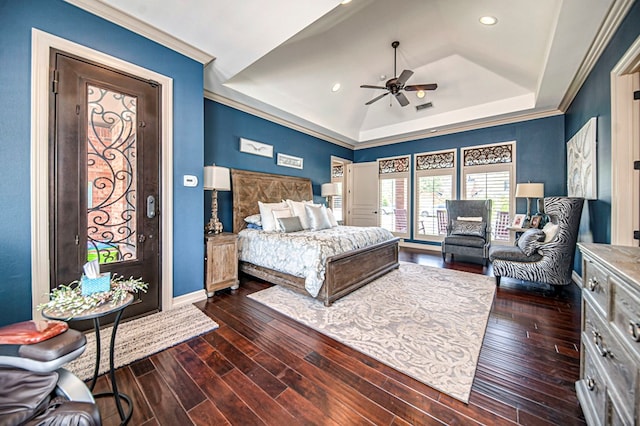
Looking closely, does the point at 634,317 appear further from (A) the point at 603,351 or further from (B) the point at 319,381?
(B) the point at 319,381

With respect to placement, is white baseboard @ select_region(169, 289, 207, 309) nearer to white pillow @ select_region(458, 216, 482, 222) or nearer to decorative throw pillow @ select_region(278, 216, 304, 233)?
decorative throw pillow @ select_region(278, 216, 304, 233)

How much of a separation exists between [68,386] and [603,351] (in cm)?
232

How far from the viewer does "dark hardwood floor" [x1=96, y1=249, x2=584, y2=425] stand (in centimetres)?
146

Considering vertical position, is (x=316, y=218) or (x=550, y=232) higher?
(x=316, y=218)

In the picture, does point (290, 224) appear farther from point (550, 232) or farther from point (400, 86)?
point (550, 232)

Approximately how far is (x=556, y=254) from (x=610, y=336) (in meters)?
2.60

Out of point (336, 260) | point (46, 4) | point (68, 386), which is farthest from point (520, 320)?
point (46, 4)

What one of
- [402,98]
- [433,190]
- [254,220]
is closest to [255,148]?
[254,220]

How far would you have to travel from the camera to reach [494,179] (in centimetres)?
554

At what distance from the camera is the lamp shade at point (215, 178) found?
351 cm

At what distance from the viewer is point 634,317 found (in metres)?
0.94

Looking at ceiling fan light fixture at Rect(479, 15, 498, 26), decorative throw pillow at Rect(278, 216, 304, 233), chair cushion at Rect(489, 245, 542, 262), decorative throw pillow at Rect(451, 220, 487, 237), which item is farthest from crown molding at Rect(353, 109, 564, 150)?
decorative throw pillow at Rect(278, 216, 304, 233)

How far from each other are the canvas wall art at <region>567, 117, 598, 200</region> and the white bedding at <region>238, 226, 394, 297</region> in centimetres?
273

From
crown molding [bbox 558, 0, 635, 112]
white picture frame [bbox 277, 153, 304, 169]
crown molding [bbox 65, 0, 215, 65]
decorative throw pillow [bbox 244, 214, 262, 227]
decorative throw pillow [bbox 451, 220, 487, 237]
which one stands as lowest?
decorative throw pillow [bbox 451, 220, 487, 237]
